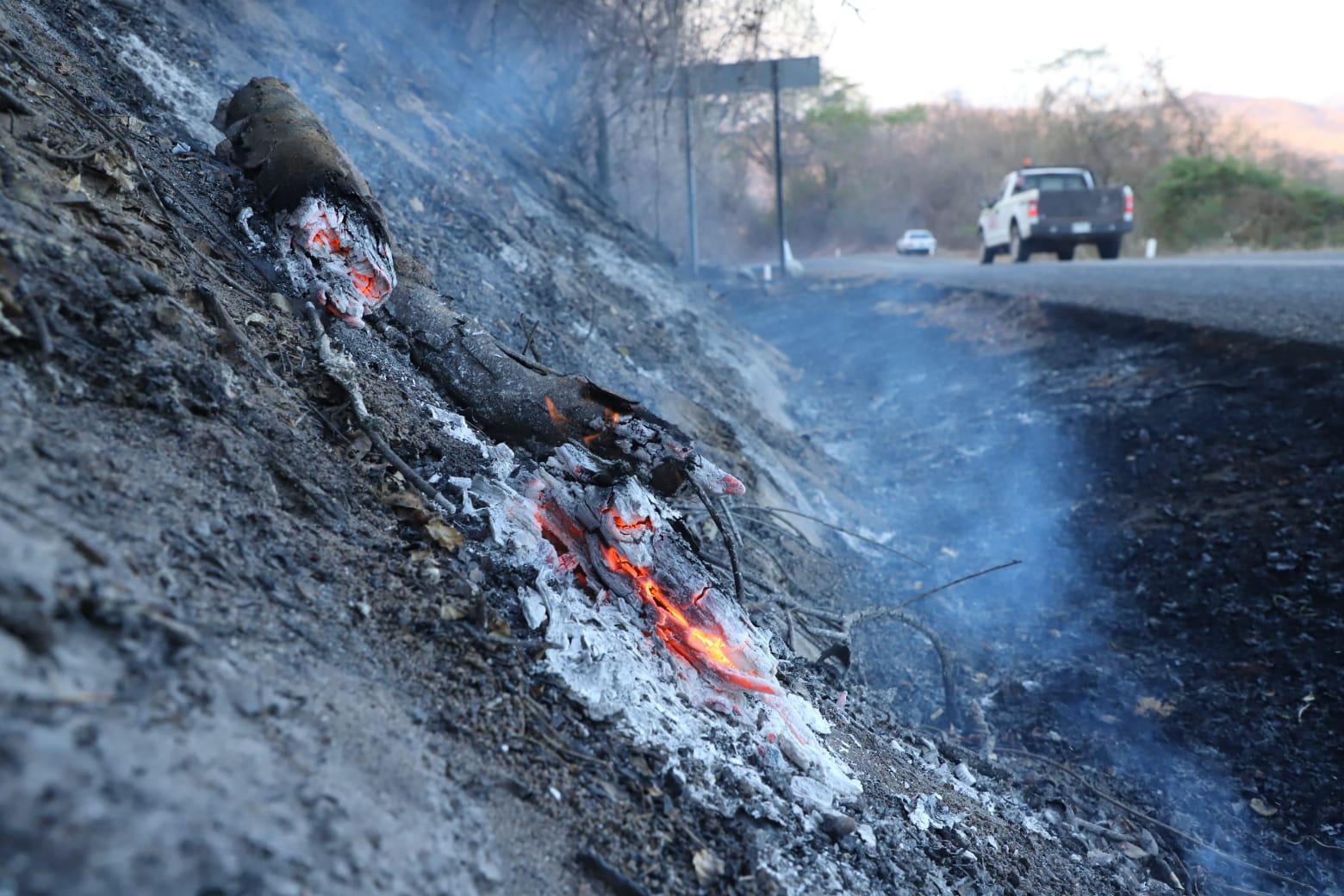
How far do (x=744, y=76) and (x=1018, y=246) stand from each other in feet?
40.3

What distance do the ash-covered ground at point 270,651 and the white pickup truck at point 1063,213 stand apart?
45.8 feet

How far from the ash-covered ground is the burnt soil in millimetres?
540

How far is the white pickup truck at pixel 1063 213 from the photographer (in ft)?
48.1

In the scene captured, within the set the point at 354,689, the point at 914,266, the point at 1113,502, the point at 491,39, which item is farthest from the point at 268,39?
the point at 914,266

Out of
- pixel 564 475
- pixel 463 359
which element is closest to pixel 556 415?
pixel 564 475

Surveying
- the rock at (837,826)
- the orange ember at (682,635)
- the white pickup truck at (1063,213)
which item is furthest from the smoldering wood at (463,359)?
the white pickup truck at (1063,213)

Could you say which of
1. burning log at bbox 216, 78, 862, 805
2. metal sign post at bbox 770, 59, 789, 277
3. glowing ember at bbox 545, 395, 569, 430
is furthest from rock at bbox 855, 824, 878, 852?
metal sign post at bbox 770, 59, 789, 277

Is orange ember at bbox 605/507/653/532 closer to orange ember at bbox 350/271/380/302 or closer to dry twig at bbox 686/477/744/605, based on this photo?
dry twig at bbox 686/477/744/605

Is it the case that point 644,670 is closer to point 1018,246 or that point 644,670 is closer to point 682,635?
point 682,635

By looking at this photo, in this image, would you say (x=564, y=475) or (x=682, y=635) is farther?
(x=564, y=475)

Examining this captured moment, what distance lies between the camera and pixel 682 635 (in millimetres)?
2492

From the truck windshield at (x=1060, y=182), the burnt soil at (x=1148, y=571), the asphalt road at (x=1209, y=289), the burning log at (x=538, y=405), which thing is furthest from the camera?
the truck windshield at (x=1060, y=182)

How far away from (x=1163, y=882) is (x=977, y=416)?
20.2ft

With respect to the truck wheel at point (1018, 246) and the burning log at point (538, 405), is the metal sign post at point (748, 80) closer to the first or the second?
the burning log at point (538, 405)
